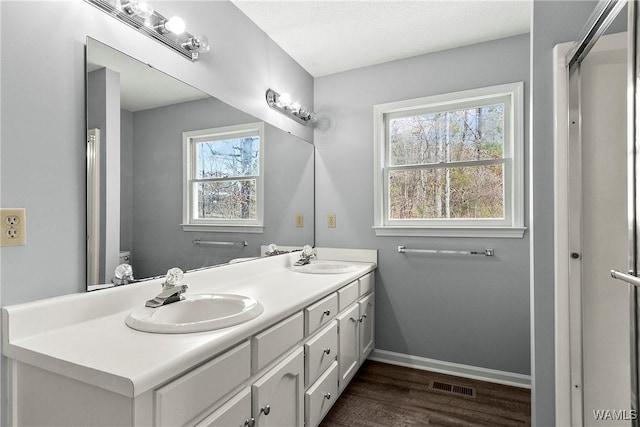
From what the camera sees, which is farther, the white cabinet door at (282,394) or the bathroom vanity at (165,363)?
the white cabinet door at (282,394)

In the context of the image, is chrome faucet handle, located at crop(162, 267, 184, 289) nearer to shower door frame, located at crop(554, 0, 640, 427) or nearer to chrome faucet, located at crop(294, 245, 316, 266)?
chrome faucet, located at crop(294, 245, 316, 266)

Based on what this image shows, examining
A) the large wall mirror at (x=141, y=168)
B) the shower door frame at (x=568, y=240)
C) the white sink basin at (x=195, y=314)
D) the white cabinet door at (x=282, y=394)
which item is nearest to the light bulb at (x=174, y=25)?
the large wall mirror at (x=141, y=168)

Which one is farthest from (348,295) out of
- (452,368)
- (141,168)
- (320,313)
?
(141,168)

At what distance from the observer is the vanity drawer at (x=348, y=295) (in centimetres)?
201

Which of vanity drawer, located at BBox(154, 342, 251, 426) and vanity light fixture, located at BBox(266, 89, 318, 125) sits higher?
vanity light fixture, located at BBox(266, 89, 318, 125)

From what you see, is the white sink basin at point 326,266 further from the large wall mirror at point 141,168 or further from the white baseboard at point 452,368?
the white baseboard at point 452,368

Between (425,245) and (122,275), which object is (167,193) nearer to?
(122,275)

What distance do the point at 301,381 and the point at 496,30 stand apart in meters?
2.45

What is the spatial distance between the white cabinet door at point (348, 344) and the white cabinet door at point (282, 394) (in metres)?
0.48

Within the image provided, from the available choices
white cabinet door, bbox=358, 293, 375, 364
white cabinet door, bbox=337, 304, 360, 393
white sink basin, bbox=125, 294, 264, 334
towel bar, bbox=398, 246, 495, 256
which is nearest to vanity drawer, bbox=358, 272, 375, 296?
white cabinet door, bbox=358, 293, 375, 364

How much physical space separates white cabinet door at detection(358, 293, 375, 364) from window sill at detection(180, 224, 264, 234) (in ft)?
2.81

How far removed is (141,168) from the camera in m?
1.49

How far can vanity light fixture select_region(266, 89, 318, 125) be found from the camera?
7.82 ft

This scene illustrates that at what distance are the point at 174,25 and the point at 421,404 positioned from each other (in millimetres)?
2407
